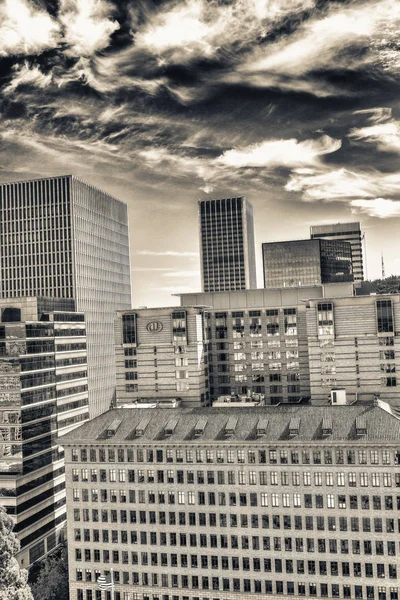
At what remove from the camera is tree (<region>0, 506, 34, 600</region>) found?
369 feet

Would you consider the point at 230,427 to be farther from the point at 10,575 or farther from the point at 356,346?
the point at 10,575

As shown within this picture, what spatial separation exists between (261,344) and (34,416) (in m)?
63.2

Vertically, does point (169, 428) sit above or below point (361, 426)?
below

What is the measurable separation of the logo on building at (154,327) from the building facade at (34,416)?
32.1m

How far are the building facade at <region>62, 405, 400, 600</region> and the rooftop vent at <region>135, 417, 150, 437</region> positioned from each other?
0.86 ft

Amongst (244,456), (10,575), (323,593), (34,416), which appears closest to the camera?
(10,575)

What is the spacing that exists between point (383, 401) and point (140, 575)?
216 feet

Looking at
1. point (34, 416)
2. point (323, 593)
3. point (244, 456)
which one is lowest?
point (323, 593)

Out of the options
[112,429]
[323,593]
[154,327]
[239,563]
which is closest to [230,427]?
[112,429]

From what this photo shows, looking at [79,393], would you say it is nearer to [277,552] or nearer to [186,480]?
[186,480]

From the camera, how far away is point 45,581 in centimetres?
13650

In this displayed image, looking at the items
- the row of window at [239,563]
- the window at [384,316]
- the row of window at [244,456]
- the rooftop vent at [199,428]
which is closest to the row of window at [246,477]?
Result: the row of window at [244,456]

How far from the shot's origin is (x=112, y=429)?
132500mm

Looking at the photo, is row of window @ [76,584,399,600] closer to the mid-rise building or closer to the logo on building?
the mid-rise building
